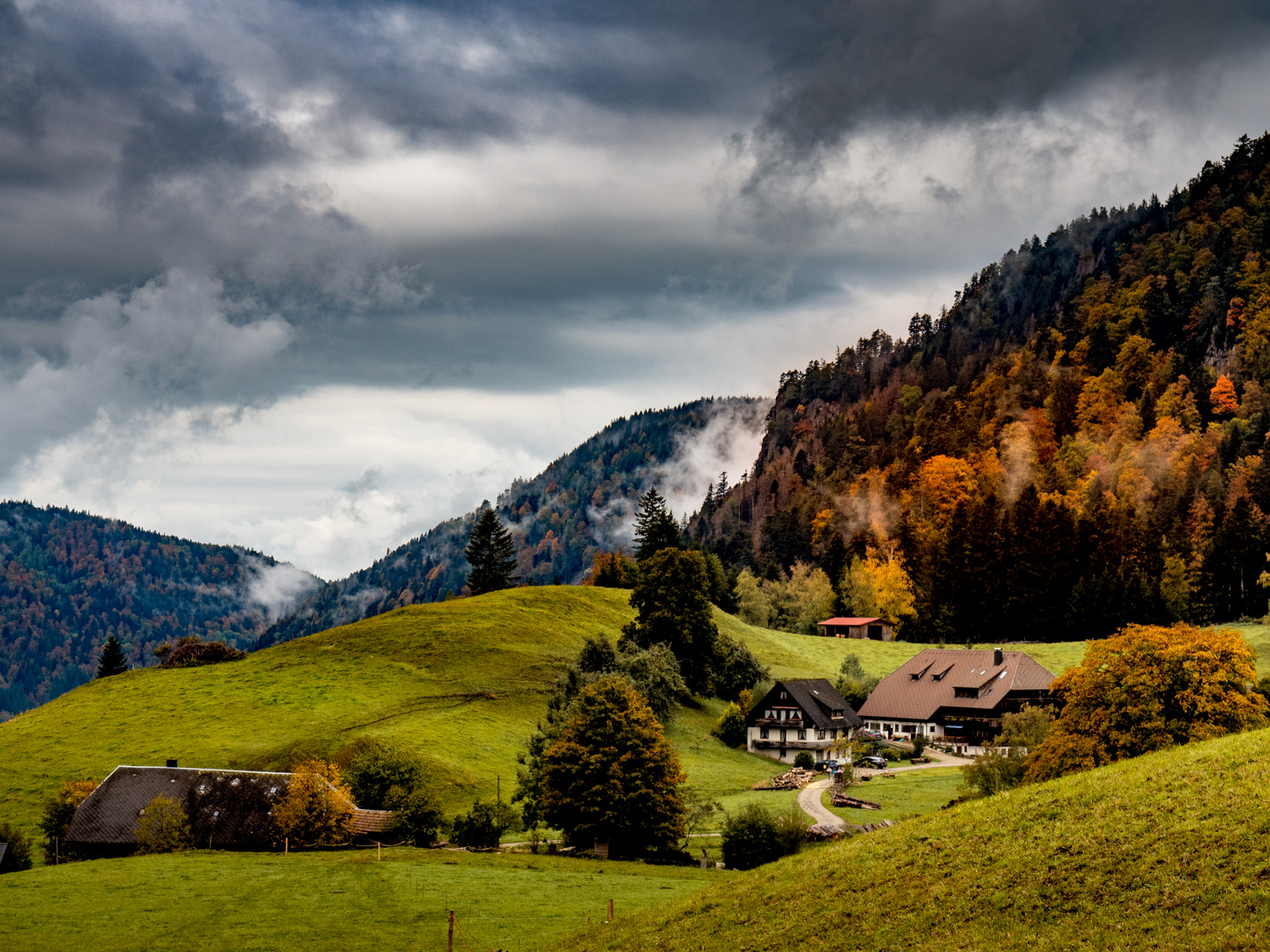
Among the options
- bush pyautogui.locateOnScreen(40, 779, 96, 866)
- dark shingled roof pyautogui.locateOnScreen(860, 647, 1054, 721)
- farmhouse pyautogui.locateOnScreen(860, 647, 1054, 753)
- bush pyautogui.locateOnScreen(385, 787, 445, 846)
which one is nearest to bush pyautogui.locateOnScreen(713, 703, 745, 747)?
farmhouse pyautogui.locateOnScreen(860, 647, 1054, 753)

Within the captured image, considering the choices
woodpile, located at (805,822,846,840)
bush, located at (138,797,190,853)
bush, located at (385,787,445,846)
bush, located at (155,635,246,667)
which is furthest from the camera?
bush, located at (155,635,246,667)

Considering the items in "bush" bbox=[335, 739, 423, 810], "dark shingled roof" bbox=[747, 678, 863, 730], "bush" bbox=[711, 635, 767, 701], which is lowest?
"bush" bbox=[335, 739, 423, 810]

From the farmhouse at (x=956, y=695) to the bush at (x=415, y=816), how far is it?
56.8 metres

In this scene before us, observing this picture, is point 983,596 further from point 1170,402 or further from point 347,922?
point 347,922

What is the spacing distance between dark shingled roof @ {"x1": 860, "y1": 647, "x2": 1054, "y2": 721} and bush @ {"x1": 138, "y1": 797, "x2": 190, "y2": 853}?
230 feet

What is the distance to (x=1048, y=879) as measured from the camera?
2591 cm

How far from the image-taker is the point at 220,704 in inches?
3834

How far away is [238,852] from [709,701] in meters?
57.0

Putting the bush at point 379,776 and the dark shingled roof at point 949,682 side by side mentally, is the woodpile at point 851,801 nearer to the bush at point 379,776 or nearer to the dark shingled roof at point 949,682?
the bush at point 379,776

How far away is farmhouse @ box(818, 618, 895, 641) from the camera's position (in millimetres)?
156375

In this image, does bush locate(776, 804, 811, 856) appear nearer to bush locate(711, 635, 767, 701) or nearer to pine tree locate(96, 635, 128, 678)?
bush locate(711, 635, 767, 701)

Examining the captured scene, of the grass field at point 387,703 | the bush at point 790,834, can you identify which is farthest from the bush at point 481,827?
the bush at point 790,834

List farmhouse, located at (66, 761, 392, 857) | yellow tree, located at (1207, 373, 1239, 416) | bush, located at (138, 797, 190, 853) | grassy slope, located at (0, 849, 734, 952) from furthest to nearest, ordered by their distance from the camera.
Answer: yellow tree, located at (1207, 373, 1239, 416) → farmhouse, located at (66, 761, 392, 857) → bush, located at (138, 797, 190, 853) → grassy slope, located at (0, 849, 734, 952)

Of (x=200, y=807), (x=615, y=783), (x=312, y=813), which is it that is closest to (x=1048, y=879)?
(x=615, y=783)
